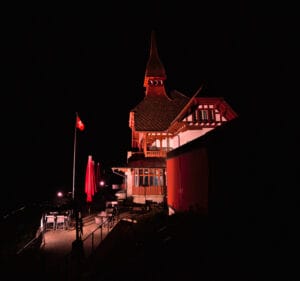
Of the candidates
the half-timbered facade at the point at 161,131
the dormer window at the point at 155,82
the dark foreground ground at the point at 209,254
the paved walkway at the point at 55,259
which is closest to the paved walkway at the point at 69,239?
the paved walkway at the point at 55,259

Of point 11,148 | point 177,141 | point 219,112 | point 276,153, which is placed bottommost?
point 276,153

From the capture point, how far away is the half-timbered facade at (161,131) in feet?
57.5

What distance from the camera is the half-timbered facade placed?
17516 mm

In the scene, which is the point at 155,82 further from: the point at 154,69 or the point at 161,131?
the point at 161,131

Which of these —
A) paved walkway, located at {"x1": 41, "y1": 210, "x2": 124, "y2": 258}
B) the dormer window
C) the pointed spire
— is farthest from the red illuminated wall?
the pointed spire

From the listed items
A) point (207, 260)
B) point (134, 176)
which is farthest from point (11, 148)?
point (207, 260)

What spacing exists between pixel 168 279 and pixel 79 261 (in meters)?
3.65

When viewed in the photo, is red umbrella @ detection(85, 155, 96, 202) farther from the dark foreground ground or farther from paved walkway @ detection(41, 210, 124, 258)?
the dark foreground ground

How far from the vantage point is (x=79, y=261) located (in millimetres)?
7098

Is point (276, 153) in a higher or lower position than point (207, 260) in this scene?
higher

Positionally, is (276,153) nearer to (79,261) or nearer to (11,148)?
(79,261)

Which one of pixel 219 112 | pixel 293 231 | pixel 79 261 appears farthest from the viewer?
pixel 219 112

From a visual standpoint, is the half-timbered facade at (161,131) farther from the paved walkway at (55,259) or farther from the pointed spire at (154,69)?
the paved walkway at (55,259)

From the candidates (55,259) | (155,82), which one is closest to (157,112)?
(155,82)
